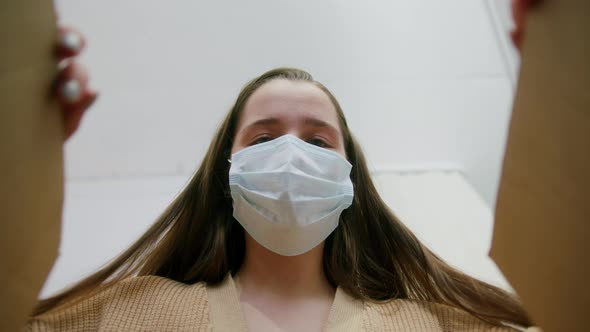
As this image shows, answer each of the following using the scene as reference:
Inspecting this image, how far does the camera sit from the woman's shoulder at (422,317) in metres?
0.89

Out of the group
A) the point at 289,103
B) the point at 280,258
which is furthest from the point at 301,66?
the point at 280,258

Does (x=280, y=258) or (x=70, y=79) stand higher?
(x=70, y=79)

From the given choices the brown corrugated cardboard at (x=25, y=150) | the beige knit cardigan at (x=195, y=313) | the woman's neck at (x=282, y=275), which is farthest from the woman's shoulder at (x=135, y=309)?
the brown corrugated cardboard at (x=25, y=150)

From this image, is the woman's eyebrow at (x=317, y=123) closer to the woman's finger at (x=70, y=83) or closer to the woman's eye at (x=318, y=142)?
the woman's eye at (x=318, y=142)

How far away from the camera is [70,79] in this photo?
1.88 ft

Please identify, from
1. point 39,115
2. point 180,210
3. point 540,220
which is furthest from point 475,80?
point 39,115

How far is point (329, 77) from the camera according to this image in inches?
71.5

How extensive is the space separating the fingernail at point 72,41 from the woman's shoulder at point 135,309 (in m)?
0.47

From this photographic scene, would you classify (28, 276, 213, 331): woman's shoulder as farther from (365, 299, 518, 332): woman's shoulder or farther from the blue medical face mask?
(365, 299, 518, 332): woman's shoulder

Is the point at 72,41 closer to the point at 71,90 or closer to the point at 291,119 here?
the point at 71,90

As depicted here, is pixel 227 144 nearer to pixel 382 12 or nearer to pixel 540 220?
pixel 540 220

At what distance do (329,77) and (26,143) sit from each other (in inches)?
54.1

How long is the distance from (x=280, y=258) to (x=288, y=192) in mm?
171

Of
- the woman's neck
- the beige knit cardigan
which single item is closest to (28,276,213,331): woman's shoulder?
the beige knit cardigan
